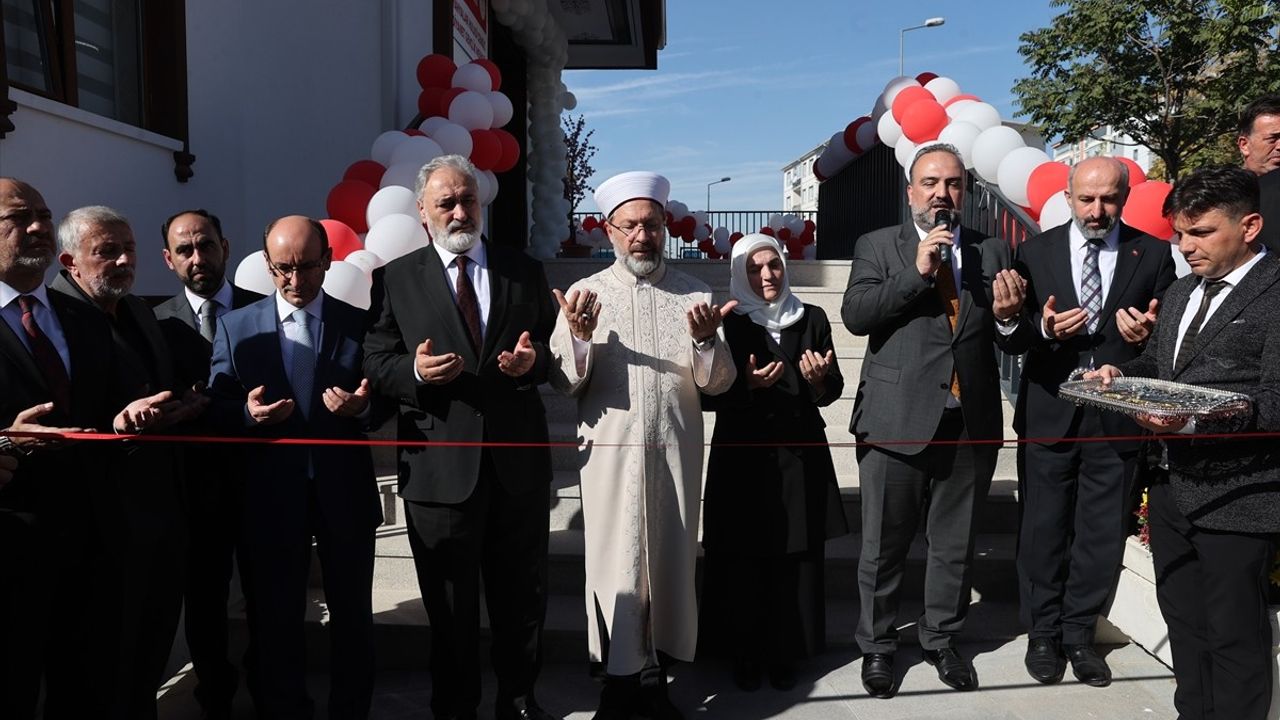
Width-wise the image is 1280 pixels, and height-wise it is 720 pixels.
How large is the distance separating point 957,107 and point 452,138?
12.7ft

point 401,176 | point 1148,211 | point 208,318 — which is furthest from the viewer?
point 401,176

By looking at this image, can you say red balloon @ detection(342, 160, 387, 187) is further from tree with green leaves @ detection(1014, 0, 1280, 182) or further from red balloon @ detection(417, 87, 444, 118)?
tree with green leaves @ detection(1014, 0, 1280, 182)

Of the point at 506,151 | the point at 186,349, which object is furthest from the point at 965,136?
the point at 186,349

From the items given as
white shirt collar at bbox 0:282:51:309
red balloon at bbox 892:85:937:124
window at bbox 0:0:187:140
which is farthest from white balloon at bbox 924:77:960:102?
Answer: white shirt collar at bbox 0:282:51:309

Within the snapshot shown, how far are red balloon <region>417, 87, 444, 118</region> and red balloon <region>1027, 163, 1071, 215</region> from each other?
155 inches

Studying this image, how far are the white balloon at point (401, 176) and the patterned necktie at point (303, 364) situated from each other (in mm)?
2345

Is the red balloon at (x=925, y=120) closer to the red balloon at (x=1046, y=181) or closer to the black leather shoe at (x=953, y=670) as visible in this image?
the red balloon at (x=1046, y=181)

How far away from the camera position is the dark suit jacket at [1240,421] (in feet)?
8.94

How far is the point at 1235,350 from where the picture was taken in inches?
111

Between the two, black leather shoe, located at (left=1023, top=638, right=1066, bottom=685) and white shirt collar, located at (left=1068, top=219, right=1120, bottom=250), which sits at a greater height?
white shirt collar, located at (left=1068, top=219, right=1120, bottom=250)

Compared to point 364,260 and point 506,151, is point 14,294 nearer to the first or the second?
point 364,260

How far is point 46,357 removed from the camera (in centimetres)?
266

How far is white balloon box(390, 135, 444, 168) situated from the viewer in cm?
555

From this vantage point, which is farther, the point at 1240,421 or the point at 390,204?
the point at 390,204
